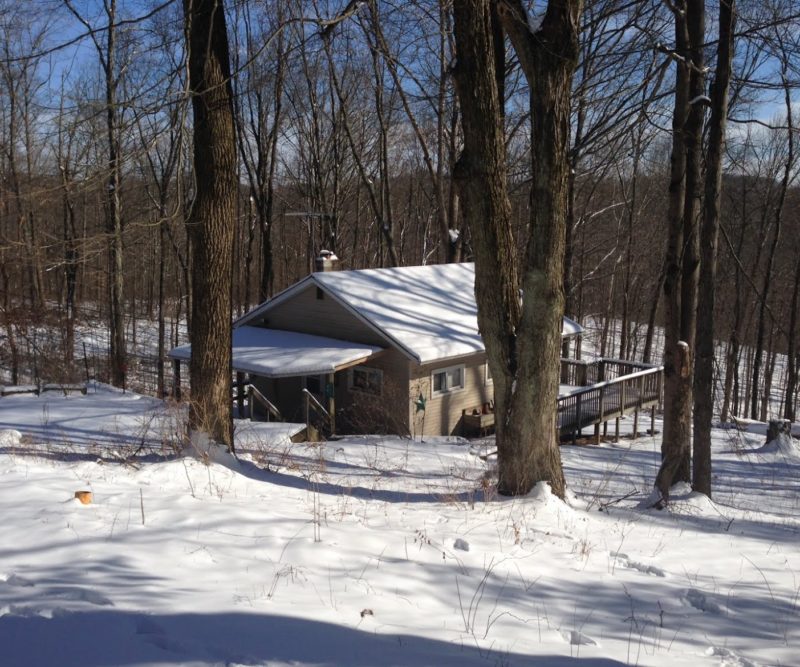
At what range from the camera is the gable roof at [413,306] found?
60.1 feet

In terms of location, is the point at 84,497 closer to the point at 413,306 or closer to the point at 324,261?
the point at 413,306

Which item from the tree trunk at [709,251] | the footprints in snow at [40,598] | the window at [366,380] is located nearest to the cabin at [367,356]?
the window at [366,380]

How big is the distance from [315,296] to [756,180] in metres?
22.1

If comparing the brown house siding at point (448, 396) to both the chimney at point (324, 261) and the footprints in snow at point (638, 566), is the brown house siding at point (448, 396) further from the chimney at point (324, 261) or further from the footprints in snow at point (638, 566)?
the footprints in snow at point (638, 566)

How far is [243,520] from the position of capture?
5.08m

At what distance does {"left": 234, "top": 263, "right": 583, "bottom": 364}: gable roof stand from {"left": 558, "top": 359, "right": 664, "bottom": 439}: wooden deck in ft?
8.29

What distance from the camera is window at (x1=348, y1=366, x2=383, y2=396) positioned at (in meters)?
19.1

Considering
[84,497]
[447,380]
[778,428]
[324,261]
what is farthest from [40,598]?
[324,261]

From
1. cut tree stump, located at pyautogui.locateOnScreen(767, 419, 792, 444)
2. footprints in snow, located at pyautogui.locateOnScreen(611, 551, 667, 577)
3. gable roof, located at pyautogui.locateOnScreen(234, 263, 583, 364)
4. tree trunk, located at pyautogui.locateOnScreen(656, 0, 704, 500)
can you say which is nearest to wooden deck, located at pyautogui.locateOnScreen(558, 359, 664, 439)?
gable roof, located at pyautogui.locateOnScreen(234, 263, 583, 364)

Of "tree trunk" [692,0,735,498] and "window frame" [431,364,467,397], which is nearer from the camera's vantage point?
"tree trunk" [692,0,735,498]

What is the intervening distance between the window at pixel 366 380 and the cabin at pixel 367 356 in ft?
0.09

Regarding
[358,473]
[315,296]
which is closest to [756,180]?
[315,296]

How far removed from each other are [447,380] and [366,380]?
2.28m

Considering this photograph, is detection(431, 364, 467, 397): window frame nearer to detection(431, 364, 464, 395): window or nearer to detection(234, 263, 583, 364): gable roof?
detection(431, 364, 464, 395): window
